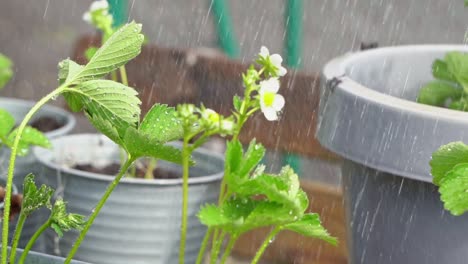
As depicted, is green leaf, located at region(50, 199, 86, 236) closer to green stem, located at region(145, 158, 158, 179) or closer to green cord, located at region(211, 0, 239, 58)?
green stem, located at region(145, 158, 158, 179)

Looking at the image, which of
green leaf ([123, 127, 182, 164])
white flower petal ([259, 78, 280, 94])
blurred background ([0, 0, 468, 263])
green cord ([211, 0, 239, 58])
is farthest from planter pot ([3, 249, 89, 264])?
green cord ([211, 0, 239, 58])

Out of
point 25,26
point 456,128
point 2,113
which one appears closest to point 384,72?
point 456,128

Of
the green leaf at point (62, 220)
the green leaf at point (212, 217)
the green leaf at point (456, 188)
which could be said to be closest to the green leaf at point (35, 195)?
the green leaf at point (62, 220)

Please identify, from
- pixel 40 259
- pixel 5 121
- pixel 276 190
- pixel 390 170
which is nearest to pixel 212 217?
pixel 276 190

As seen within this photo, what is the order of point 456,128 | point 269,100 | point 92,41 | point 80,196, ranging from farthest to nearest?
point 92,41 < point 80,196 < point 456,128 < point 269,100

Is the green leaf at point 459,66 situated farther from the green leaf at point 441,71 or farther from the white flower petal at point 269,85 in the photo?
the white flower petal at point 269,85

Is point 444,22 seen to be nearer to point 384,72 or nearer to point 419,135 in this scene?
point 384,72

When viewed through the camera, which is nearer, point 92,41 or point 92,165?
point 92,165
